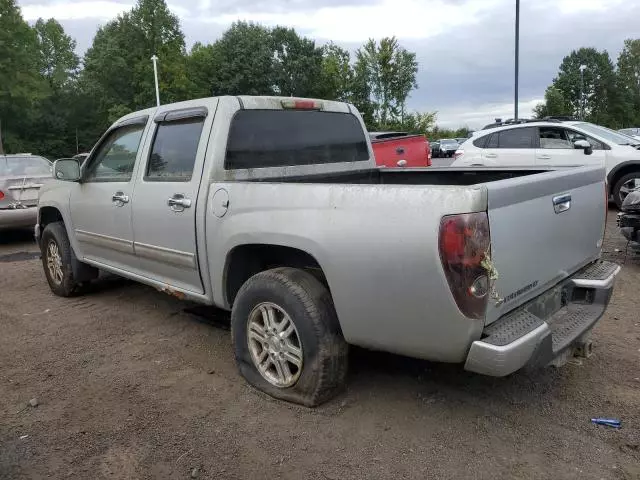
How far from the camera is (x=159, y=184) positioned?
4.16 meters

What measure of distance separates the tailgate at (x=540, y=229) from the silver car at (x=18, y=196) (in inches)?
327

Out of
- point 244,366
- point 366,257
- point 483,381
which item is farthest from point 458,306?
point 244,366

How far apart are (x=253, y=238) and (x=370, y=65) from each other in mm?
39536

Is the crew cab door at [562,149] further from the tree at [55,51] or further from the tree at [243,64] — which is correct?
the tree at [55,51]

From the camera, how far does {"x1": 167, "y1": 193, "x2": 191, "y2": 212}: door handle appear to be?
3855mm

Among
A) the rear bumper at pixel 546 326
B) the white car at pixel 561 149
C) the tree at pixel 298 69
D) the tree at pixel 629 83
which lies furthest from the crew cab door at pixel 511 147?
the tree at pixel 629 83

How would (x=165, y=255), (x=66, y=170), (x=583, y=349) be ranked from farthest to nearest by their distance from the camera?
1. (x=66, y=170)
2. (x=165, y=255)
3. (x=583, y=349)

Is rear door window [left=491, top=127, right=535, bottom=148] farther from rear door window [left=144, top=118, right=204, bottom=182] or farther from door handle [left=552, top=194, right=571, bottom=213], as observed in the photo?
rear door window [left=144, top=118, right=204, bottom=182]

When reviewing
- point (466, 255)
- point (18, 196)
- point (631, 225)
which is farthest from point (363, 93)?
point (466, 255)

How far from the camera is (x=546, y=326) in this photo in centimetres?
280

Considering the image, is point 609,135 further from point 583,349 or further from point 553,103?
point 553,103

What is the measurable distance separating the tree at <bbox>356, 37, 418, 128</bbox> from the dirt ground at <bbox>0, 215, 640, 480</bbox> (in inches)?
1471

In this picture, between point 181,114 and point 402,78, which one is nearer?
point 181,114

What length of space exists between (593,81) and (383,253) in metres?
Result: 77.8
